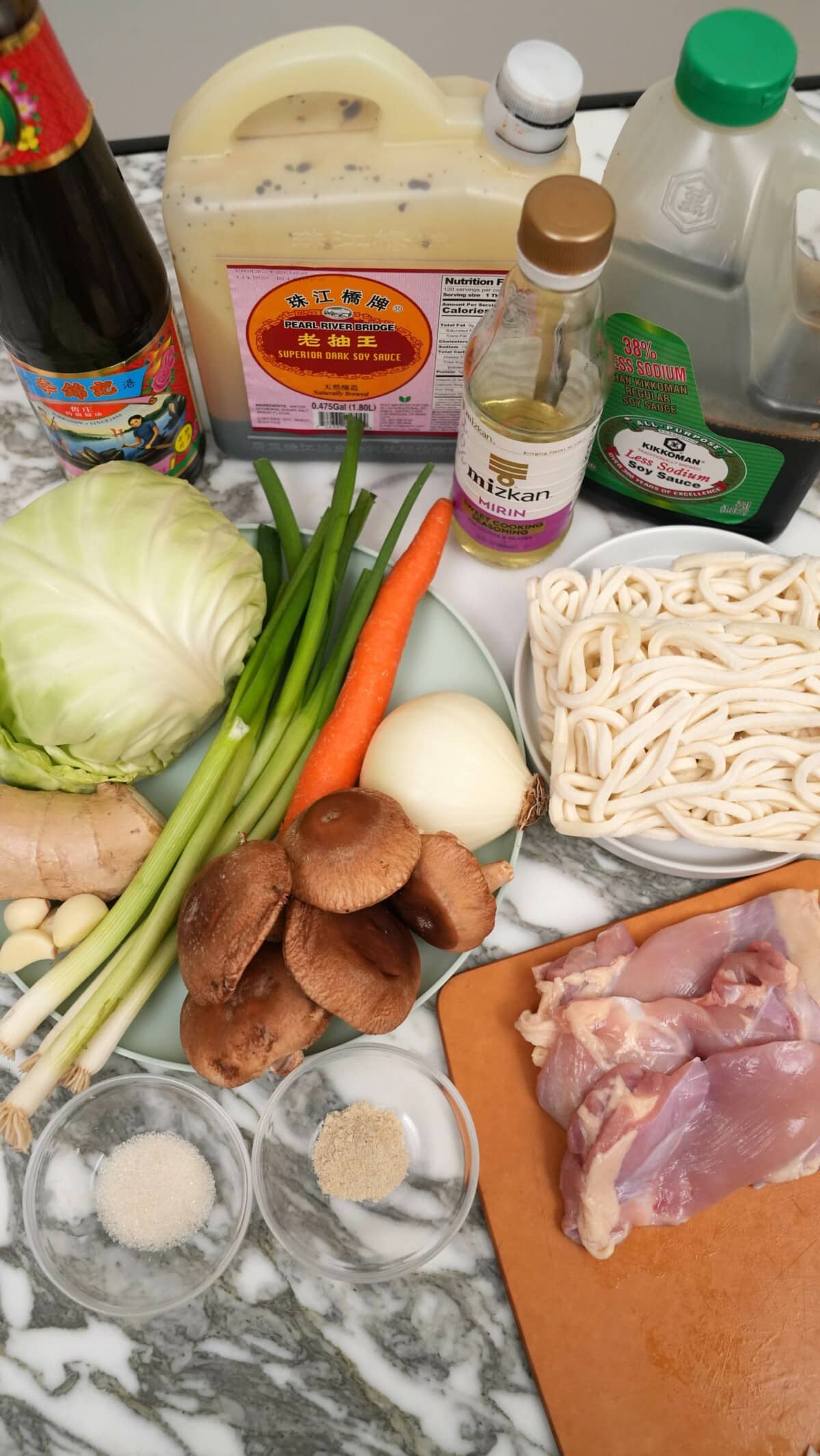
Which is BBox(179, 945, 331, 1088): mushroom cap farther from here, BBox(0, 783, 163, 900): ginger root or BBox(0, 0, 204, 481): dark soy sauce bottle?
BBox(0, 0, 204, 481): dark soy sauce bottle

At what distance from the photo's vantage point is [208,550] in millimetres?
984

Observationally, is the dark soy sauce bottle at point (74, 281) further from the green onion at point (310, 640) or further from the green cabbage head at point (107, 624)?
the green onion at point (310, 640)

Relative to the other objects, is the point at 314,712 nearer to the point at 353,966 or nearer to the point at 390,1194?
the point at 353,966

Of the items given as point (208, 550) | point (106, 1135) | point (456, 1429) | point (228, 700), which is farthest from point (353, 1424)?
point (208, 550)

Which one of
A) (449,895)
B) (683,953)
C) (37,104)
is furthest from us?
(683,953)

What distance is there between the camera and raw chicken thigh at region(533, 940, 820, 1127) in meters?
0.95

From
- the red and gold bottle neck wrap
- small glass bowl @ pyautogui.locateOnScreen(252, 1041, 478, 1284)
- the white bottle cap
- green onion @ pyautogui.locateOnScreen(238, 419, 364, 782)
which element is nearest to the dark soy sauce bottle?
the red and gold bottle neck wrap

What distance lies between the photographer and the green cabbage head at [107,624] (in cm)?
93

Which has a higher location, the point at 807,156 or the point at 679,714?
the point at 807,156

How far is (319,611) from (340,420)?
0.97 ft

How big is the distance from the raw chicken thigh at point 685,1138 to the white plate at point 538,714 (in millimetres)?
183

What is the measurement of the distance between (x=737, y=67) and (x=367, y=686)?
0.64m

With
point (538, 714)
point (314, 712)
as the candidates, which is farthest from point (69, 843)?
point (538, 714)

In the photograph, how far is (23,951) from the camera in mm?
931
